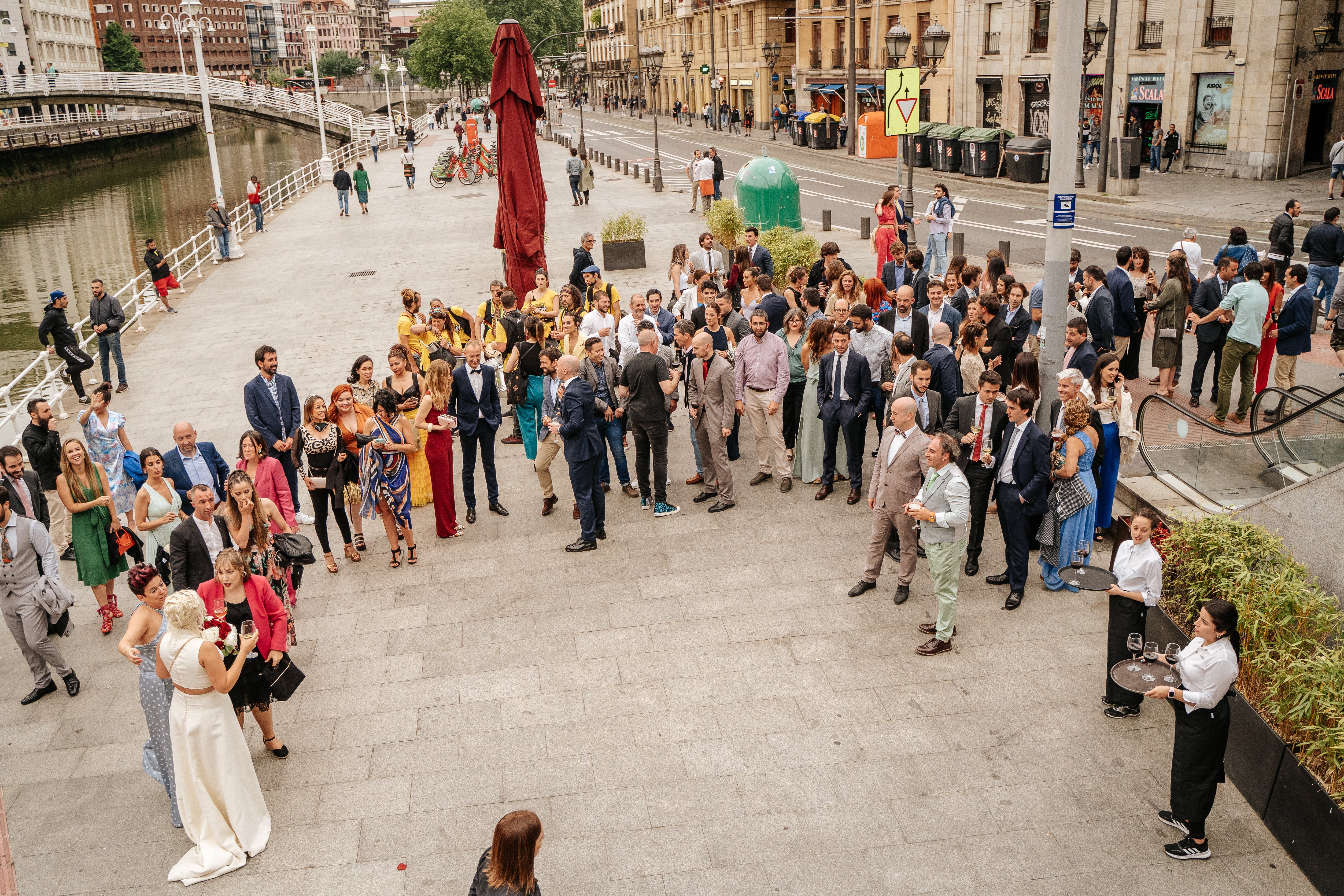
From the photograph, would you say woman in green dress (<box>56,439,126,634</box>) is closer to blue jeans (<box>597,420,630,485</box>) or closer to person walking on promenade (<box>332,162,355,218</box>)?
blue jeans (<box>597,420,630,485</box>)

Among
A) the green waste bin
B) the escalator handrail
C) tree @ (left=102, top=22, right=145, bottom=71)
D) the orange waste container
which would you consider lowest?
the escalator handrail

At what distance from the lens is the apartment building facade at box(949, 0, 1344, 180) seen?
94.9 ft

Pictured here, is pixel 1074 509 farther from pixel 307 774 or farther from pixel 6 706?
pixel 6 706

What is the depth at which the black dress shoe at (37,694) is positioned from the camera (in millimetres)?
7340

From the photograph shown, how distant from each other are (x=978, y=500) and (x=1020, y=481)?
61cm

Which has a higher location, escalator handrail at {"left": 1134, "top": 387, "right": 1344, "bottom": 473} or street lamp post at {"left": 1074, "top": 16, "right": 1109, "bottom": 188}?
street lamp post at {"left": 1074, "top": 16, "right": 1109, "bottom": 188}

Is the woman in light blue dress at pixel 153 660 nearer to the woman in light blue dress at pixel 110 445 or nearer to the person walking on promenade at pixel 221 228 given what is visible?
the woman in light blue dress at pixel 110 445

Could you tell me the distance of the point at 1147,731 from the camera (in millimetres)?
6434

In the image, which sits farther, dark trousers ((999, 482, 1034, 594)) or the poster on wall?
the poster on wall

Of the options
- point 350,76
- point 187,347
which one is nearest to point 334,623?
point 187,347

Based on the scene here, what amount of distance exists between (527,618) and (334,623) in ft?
5.30

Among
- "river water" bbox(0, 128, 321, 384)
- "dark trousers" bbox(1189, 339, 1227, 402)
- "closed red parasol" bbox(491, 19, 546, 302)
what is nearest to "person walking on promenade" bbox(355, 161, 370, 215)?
"river water" bbox(0, 128, 321, 384)

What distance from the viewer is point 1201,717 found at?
533cm

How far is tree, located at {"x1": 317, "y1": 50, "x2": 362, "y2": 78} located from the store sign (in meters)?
173
